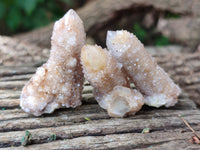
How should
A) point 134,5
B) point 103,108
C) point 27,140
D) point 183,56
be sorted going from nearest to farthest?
point 27,140 → point 103,108 → point 183,56 → point 134,5

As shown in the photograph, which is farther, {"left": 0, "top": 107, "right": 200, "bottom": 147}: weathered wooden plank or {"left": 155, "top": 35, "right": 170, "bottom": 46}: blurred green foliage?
{"left": 155, "top": 35, "right": 170, "bottom": 46}: blurred green foliage

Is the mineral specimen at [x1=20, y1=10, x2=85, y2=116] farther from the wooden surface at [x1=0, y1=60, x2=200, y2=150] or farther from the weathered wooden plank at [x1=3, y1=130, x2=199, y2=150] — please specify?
the weathered wooden plank at [x1=3, y1=130, x2=199, y2=150]

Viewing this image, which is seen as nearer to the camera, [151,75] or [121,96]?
[121,96]

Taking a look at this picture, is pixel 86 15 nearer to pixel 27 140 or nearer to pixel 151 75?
pixel 151 75

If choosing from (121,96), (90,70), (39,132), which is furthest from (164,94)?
(39,132)

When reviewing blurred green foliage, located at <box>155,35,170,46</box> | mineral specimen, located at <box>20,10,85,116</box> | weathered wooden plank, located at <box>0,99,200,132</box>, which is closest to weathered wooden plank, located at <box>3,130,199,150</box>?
weathered wooden plank, located at <box>0,99,200,132</box>

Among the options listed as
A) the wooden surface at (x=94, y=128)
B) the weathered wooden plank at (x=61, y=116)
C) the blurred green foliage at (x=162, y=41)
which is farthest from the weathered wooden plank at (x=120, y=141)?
the blurred green foliage at (x=162, y=41)

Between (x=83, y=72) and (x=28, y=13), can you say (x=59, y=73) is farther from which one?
(x=28, y=13)
